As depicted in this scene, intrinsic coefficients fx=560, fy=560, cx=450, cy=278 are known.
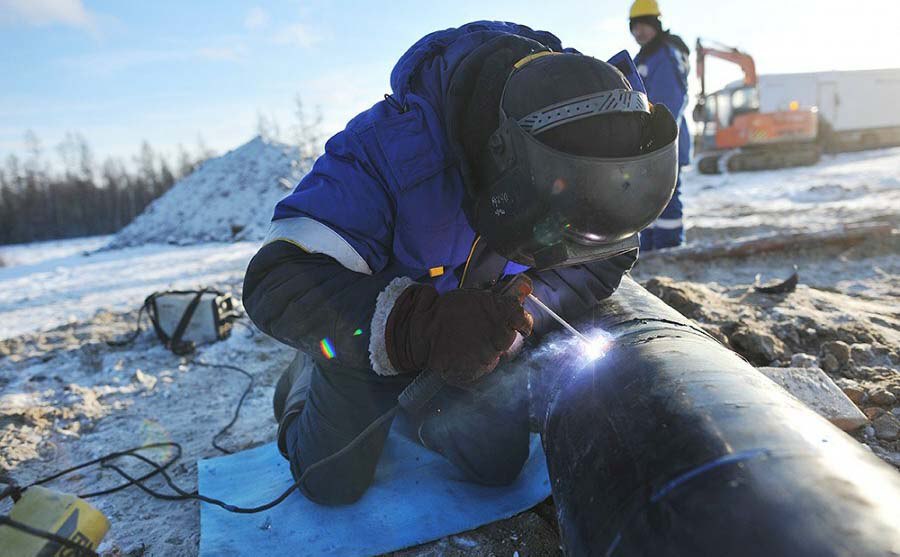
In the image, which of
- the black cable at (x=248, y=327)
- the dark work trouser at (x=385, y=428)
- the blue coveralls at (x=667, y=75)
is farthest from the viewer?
the blue coveralls at (x=667, y=75)

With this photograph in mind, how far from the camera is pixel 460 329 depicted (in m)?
1.42

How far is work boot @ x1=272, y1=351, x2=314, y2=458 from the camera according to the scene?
230 cm

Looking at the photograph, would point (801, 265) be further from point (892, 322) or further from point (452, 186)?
point (452, 186)

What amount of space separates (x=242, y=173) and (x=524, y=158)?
17.3 m

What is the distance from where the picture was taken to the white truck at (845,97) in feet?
66.3

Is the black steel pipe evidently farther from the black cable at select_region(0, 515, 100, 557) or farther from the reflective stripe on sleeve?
the black cable at select_region(0, 515, 100, 557)

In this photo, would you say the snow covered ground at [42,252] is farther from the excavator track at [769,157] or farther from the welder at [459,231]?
the excavator track at [769,157]

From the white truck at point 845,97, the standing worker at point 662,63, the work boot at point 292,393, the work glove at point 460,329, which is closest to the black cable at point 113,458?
the work boot at point 292,393

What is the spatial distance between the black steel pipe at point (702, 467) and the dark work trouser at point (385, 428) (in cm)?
50

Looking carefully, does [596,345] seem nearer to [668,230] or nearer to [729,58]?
[668,230]

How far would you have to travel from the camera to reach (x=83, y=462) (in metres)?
2.57

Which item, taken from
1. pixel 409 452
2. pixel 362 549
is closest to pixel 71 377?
pixel 409 452

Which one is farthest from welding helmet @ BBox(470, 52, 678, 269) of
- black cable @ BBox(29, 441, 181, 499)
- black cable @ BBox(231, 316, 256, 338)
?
black cable @ BBox(231, 316, 256, 338)

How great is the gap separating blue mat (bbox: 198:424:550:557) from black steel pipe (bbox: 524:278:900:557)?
0.62 m
